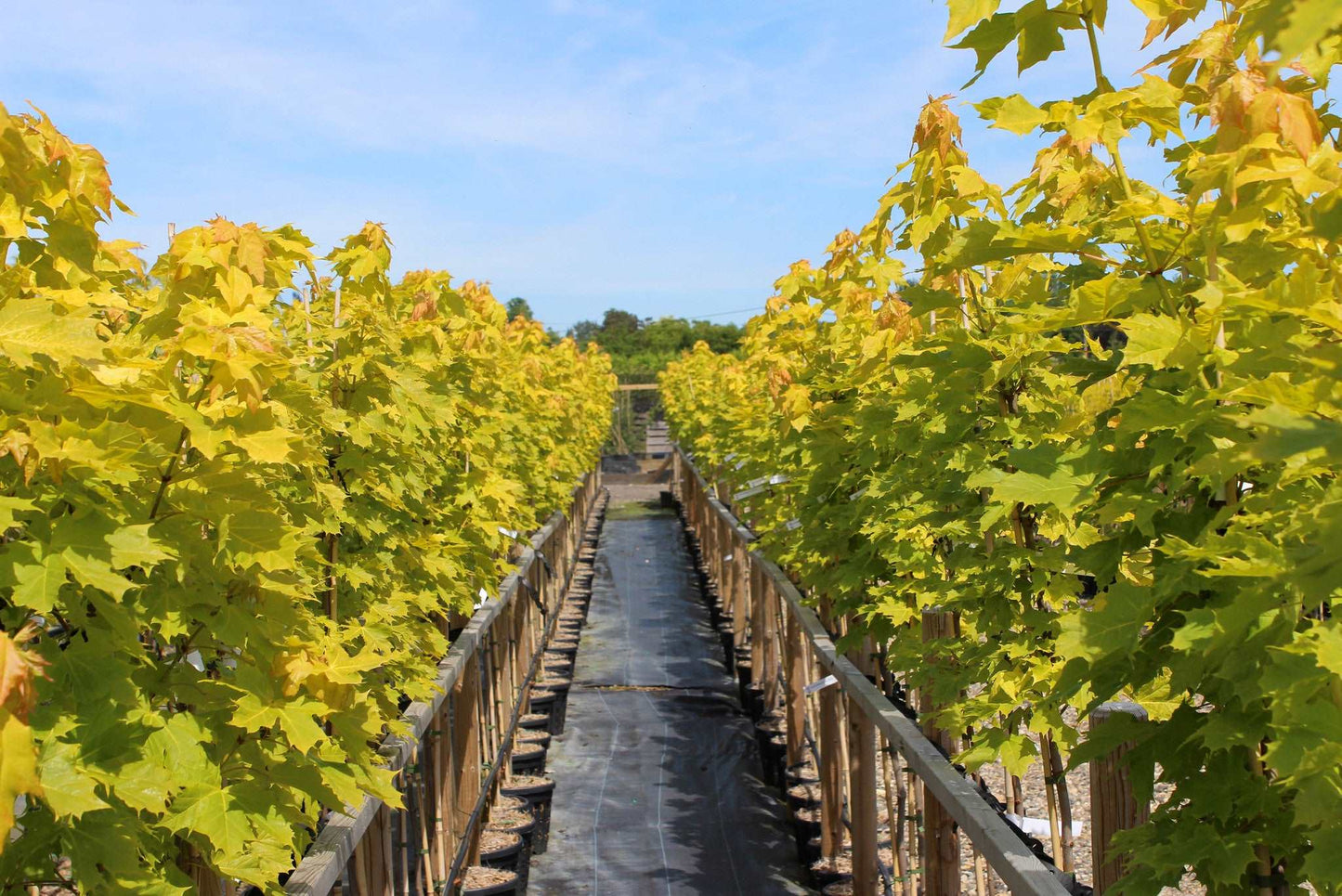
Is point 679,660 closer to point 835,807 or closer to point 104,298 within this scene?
point 835,807

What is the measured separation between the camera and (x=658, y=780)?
24.6 feet

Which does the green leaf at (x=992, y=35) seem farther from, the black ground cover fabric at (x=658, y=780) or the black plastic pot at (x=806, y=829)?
the black plastic pot at (x=806, y=829)

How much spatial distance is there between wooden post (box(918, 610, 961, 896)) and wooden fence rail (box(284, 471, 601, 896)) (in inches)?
60.0

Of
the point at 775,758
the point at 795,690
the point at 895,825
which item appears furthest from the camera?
the point at 775,758

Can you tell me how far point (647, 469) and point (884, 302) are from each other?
3252 cm

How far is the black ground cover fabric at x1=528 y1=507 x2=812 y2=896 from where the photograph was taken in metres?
5.98

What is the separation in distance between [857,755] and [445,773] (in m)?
1.90

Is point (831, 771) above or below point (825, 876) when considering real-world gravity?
above

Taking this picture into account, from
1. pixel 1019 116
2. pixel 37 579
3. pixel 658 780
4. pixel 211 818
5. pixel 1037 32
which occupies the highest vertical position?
pixel 1037 32

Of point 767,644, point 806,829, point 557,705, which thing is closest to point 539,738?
point 557,705

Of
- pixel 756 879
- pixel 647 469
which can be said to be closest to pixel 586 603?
pixel 756 879

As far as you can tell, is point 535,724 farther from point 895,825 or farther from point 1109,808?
point 1109,808

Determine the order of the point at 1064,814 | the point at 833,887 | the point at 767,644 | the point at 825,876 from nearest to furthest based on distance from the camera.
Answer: the point at 1064,814, the point at 833,887, the point at 825,876, the point at 767,644

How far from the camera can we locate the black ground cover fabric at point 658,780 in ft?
19.6
